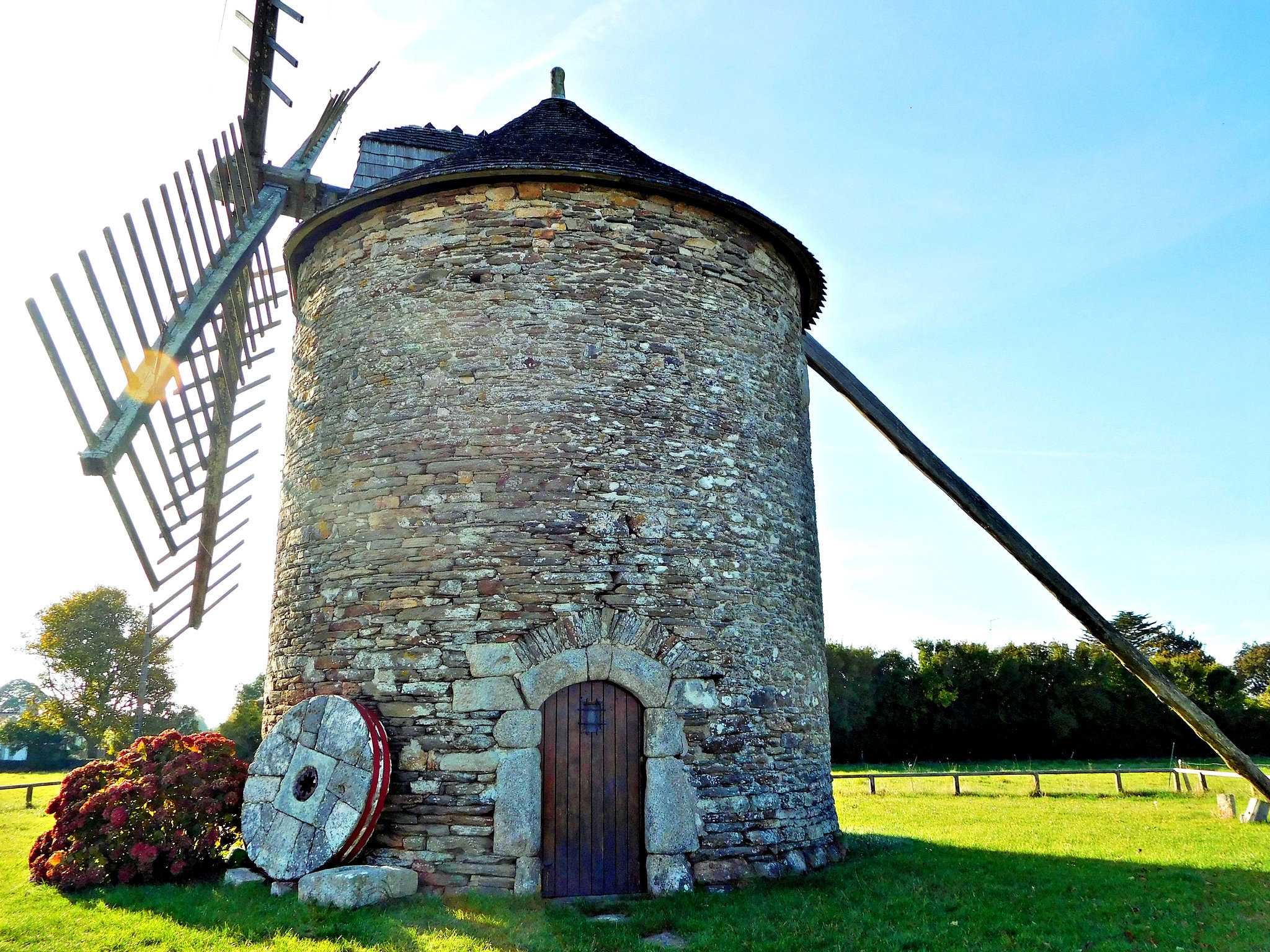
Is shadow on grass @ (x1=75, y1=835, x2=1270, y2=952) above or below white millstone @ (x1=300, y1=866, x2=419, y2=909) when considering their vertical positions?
below

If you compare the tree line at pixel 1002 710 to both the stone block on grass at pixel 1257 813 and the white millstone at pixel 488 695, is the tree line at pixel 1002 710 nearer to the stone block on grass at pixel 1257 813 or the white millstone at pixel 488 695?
the stone block on grass at pixel 1257 813

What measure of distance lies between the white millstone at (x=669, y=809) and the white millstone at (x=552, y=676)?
0.94 meters

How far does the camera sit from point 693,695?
6.97 m

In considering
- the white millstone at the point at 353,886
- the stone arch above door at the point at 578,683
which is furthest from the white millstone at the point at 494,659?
the white millstone at the point at 353,886

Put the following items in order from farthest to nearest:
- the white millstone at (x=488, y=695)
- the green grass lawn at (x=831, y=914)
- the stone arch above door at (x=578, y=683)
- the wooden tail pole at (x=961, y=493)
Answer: the wooden tail pole at (x=961, y=493), the white millstone at (x=488, y=695), the stone arch above door at (x=578, y=683), the green grass lawn at (x=831, y=914)

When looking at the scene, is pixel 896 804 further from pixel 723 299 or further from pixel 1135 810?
pixel 723 299

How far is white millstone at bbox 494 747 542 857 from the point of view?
20.7ft

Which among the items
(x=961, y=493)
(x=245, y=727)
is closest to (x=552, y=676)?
(x=961, y=493)

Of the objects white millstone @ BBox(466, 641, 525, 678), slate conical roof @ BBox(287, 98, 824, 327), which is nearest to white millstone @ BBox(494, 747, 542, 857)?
white millstone @ BBox(466, 641, 525, 678)

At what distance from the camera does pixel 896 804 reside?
46.1ft

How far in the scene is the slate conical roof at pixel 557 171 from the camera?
25.1 ft

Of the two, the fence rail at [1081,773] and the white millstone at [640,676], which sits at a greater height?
the white millstone at [640,676]

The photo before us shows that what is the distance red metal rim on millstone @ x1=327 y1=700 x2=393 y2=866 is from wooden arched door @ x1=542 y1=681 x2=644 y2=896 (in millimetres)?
1248

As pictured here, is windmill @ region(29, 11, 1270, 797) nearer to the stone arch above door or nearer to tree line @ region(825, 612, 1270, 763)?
the stone arch above door
